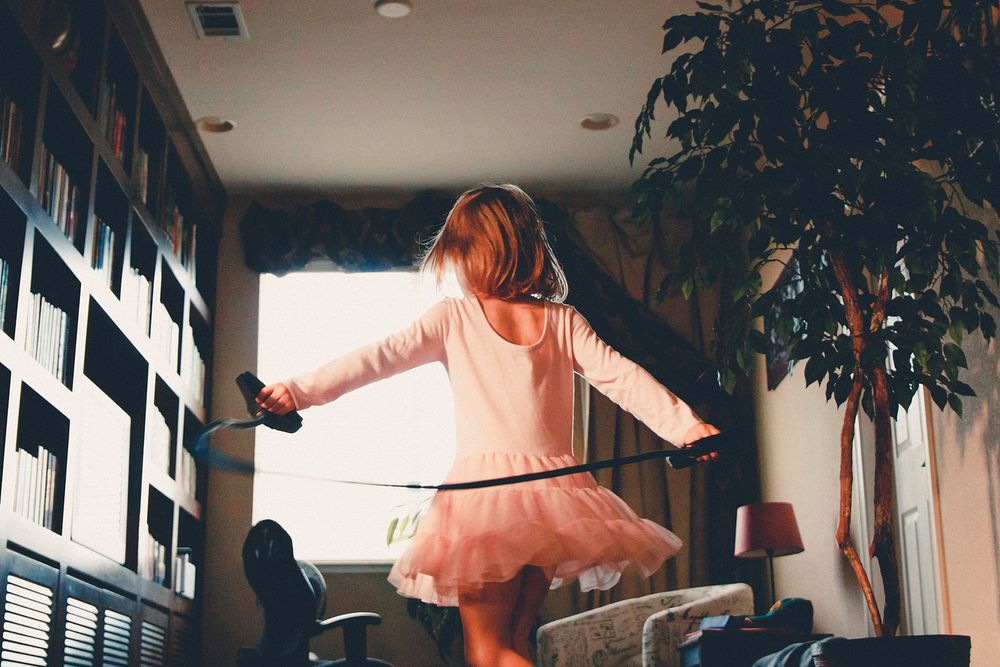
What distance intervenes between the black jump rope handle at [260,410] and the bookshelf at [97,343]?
1.40m

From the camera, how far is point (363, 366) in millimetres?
1939

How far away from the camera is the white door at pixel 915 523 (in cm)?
352

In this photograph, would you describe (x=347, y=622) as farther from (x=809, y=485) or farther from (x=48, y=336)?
(x=809, y=485)

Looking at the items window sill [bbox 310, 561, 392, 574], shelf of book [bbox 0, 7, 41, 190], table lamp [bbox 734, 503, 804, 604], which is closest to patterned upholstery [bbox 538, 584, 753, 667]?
table lamp [bbox 734, 503, 804, 604]

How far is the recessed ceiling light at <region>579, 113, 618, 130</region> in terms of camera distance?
512 cm

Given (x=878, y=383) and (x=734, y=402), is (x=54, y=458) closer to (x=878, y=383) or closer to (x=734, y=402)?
(x=878, y=383)

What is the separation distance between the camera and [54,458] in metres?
3.46

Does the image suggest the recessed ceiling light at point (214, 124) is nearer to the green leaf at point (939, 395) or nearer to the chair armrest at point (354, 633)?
the chair armrest at point (354, 633)

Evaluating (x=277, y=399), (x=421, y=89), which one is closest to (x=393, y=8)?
(x=421, y=89)

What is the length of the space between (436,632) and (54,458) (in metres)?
2.32

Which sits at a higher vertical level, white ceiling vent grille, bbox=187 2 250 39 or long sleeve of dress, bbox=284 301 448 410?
white ceiling vent grille, bbox=187 2 250 39

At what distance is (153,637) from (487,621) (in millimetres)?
3128

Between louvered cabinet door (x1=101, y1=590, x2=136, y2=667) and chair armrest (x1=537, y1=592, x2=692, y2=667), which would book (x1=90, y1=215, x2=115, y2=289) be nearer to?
louvered cabinet door (x1=101, y1=590, x2=136, y2=667)

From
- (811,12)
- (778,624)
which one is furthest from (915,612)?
(811,12)
